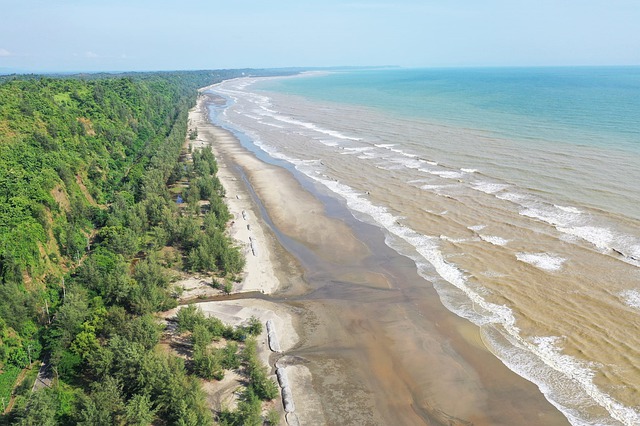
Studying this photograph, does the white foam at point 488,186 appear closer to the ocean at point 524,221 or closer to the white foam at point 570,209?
the ocean at point 524,221

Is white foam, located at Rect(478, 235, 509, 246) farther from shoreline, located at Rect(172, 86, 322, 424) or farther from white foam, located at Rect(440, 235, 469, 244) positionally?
shoreline, located at Rect(172, 86, 322, 424)

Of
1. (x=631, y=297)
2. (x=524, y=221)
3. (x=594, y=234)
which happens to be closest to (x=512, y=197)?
(x=524, y=221)

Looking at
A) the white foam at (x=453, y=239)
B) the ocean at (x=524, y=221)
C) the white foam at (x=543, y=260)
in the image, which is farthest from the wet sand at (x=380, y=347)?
the white foam at (x=543, y=260)

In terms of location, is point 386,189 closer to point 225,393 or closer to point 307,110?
point 225,393

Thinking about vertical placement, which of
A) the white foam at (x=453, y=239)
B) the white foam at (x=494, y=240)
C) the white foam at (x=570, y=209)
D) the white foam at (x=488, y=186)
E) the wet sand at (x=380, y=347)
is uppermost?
the white foam at (x=488, y=186)

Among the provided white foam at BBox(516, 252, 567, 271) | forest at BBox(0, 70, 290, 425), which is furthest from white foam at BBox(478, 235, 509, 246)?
forest at BBox(0, 70, 290, 425)

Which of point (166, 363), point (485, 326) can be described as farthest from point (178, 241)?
point (485, 326)
